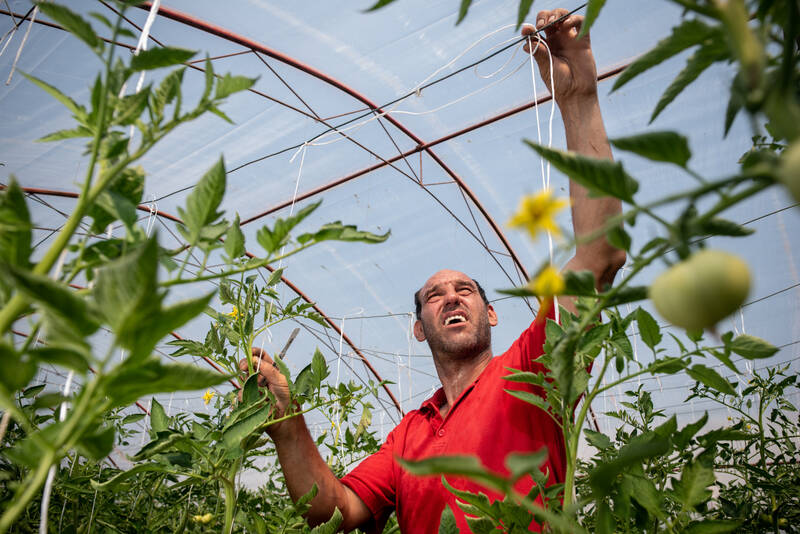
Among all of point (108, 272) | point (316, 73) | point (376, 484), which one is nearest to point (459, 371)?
point (376, 484)

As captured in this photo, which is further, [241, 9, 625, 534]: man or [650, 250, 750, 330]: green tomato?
[241, 9, 625, 534]: man

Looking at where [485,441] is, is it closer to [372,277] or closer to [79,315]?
[79,315]

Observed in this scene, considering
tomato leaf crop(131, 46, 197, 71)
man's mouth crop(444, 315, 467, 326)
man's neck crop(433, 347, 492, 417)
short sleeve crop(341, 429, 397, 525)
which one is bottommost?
short sleeve crop(341, 429, 397, 525)

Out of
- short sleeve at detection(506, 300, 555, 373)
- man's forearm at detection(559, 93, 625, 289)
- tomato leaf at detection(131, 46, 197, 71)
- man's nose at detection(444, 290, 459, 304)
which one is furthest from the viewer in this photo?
man's nose at detection(444, 290, 459, 304)

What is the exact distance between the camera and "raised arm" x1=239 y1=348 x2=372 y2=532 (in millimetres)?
1454

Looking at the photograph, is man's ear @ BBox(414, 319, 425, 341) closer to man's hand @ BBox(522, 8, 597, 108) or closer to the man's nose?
the man's nose

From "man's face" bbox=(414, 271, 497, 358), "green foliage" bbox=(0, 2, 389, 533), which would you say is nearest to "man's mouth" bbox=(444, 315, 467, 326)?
"man's face" bbox=(414, 271, 497, 358)

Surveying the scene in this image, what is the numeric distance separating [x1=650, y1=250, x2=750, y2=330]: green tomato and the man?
694 millimetres

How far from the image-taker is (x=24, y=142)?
4914 mm

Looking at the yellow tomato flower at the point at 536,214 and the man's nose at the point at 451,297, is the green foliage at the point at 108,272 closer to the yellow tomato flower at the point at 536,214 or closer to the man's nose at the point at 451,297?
the yellow tomato flower at the point at 536,214

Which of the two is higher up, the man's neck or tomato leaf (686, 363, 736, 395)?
the man's neck

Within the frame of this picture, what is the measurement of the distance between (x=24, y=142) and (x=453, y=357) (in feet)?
15.8

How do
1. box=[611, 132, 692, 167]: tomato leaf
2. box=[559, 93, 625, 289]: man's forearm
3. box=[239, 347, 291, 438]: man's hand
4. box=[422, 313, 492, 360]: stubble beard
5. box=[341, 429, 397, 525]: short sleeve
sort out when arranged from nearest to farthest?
box=[611, 132, 692, 167]: tomato leaf → box=[559, 93, 625, 289]: man's forearm → box=[239, 347, 291, 438]: man's hand → box=[341, 429, 397, 525]: short sleeve → box=[422, 313, 492, 360]: stubble beard

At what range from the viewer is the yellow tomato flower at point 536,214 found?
340 mm
